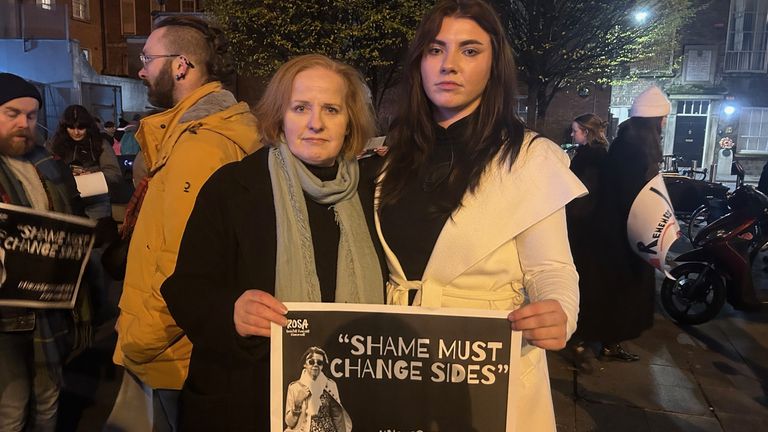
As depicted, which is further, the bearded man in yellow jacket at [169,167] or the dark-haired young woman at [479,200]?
the bearded man in yellow jacket at [169,167]

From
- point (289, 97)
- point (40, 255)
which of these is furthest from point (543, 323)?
point (40, 255)

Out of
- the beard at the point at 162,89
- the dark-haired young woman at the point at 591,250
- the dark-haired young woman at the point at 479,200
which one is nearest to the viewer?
the dark-haired young woman at the point at 479,200

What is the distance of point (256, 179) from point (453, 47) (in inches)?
28.2

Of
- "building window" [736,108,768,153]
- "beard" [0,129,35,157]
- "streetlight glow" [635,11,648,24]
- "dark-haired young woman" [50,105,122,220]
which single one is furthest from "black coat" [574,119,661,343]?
"building window" [736,108,768,153]

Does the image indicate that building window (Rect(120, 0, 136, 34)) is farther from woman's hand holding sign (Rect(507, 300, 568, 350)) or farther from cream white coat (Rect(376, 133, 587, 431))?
woman's hand holding sign (Rect(507, 300, 568, 350))

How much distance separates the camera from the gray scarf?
5.61 feet

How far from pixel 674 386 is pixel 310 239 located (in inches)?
161

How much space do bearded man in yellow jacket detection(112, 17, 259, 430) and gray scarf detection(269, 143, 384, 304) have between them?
483 mm

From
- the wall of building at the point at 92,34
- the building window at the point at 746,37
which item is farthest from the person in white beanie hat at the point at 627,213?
the wall of building at the point at 92,34

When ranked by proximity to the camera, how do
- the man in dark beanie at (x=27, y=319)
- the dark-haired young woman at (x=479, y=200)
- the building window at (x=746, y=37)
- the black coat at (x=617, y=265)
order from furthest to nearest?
the building window at (x=746, y=37), the black coat at (x=617, y=265), the man in dark beanie at (x=27, y=319), the dark-haired young woman at (x=479, y=200)

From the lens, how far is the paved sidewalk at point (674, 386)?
4.09 m

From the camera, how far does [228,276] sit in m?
1.76

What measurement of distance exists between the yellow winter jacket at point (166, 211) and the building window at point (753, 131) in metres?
27.7

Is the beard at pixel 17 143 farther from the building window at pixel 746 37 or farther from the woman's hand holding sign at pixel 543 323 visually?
the building window at pixel 746 37
